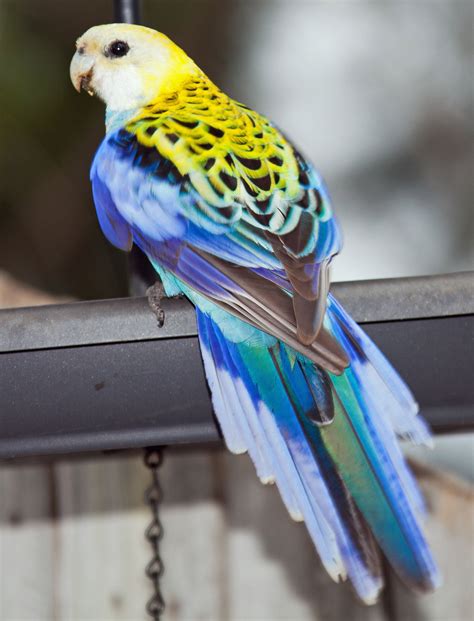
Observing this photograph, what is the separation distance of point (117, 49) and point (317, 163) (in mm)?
2055

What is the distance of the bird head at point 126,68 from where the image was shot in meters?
1.76

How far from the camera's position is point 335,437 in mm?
1283

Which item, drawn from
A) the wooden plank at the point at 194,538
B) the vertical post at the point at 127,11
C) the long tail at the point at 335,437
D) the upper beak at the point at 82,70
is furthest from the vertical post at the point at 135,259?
the wooden plank at the point at 194,538

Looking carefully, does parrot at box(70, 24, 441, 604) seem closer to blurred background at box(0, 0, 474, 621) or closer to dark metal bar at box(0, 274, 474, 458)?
dark metal bar at box(0, 274, 474, 458)

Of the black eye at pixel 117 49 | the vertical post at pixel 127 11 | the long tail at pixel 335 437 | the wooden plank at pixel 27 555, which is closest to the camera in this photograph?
the long tail at pixel 335 437

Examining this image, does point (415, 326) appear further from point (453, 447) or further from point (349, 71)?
point (349, 71)

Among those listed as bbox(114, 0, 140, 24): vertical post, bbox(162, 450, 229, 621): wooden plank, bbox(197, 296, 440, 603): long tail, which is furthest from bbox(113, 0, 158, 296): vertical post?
bbox(162, 450, 229, 621): wooden plank

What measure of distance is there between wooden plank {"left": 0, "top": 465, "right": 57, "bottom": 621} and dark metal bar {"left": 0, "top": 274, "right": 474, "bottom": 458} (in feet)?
2.19

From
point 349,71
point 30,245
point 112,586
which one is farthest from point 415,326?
point 349,71

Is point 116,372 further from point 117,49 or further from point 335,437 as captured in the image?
point 117,49

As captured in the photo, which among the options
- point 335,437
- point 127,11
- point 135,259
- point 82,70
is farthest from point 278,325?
point 82,70

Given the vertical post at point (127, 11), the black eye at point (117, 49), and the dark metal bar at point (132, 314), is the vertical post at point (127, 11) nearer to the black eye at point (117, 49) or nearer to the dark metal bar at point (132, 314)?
the black eye at point (117, 49)

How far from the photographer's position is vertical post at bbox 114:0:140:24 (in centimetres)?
163

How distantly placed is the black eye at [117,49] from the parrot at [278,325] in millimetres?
80
